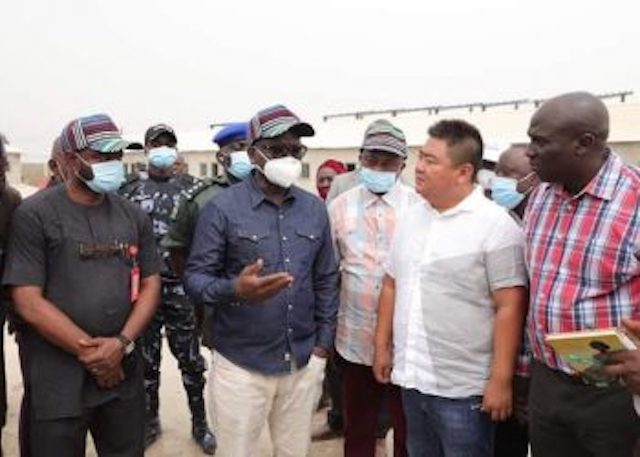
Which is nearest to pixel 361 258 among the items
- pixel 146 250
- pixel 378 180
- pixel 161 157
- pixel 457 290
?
pixel 378 180

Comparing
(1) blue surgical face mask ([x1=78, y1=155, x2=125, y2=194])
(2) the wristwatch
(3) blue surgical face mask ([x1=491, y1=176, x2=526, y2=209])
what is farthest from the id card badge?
(3) blue surgical face mask ([x1=491, y1=176, x2=526, y2=209])

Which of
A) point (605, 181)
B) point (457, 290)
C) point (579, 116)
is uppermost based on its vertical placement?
point (579, 116)

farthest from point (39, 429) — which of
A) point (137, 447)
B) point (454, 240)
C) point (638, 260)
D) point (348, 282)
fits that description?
point (638, 260)

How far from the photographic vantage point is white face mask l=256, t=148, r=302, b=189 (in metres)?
2.85

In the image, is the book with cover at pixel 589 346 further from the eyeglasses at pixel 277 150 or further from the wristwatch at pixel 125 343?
the wristwatch at pixel 125 343

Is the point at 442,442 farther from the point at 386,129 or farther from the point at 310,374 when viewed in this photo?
the point at 386,129

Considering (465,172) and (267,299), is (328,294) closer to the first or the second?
(267,299)

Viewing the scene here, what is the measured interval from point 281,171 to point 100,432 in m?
1.49

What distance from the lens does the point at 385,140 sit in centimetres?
340

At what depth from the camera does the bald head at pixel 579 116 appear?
222 cm

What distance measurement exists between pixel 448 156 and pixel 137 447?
200 centimetres

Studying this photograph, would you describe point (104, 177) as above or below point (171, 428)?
above

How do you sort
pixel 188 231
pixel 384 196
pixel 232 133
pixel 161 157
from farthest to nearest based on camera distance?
pixel 161 157 → pixel 232 133 → pixel 384 196 → pixel 188 231

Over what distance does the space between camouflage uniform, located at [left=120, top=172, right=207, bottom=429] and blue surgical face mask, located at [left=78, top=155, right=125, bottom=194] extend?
4.72ft
